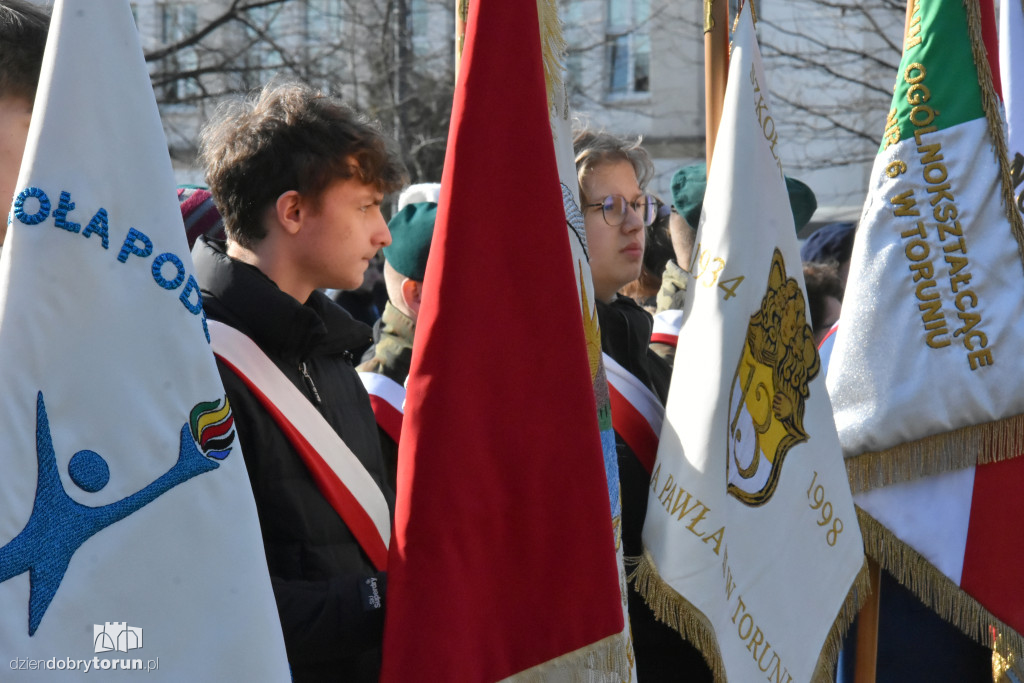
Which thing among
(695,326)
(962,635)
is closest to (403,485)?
(695,326)

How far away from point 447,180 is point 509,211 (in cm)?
13

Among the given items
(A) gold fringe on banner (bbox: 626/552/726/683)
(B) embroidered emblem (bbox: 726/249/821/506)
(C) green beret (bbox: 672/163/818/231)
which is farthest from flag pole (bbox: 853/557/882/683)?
(C) green beret (bbox: 672/163/818/231)

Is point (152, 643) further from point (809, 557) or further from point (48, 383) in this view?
point (809, 557)

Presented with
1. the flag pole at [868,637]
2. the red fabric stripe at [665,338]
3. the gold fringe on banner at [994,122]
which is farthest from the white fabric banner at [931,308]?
the red fabric stripe at [665,338]

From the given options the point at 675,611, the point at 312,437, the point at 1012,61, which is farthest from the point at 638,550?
the point at 1012,61

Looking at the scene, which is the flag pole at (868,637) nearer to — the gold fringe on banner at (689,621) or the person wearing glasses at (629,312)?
the person wearing glasses at (629,312)

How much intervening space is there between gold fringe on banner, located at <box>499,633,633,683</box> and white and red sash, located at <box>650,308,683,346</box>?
1422 mm

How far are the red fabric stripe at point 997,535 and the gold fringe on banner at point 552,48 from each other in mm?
1538

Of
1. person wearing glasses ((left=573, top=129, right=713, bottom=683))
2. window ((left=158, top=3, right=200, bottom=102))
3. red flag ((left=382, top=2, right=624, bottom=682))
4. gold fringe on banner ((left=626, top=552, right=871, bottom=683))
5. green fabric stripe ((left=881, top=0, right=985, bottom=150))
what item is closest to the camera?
red flag ((left=382, top=2, right=624, bottom=682))

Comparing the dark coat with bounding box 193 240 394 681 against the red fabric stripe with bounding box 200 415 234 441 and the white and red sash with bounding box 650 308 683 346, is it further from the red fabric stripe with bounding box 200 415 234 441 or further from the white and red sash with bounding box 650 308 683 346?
the white and red sash with bounding box 650 308 683 346

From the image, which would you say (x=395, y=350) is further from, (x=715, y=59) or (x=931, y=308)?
(x=931, y=308)

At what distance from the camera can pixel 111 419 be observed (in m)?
1.44

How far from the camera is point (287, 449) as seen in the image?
79.3 inches

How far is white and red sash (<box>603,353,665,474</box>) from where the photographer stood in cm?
274
